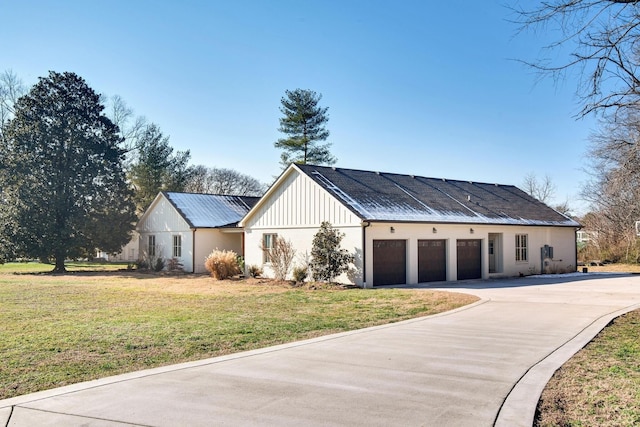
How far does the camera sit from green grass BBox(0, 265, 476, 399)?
26.3 ft

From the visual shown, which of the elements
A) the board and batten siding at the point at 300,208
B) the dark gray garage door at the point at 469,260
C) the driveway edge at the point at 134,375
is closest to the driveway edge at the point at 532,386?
the driveway edge at the point at 134,375

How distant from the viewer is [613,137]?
39.8 feet

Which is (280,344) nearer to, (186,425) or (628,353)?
(186,425)

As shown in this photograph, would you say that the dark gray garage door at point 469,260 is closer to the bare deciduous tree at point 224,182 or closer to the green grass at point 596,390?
the green grass at point 596,390

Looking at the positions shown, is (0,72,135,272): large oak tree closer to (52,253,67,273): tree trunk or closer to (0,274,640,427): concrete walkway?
(52,253,67,273): tree trunk

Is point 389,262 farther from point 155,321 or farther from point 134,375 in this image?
point 134,375

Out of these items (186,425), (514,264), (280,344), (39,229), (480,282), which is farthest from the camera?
(39,229)

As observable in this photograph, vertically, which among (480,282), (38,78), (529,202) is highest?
(38,78)

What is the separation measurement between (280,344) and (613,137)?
8.68 metres

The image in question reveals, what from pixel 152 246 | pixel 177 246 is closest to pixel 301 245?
pixel 177 246

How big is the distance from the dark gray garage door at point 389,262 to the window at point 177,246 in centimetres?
1452

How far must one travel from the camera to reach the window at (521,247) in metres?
27.4

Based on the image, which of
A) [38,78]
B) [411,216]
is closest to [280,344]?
[411,216]

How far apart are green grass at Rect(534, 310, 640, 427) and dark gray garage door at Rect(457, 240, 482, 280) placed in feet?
49.5
